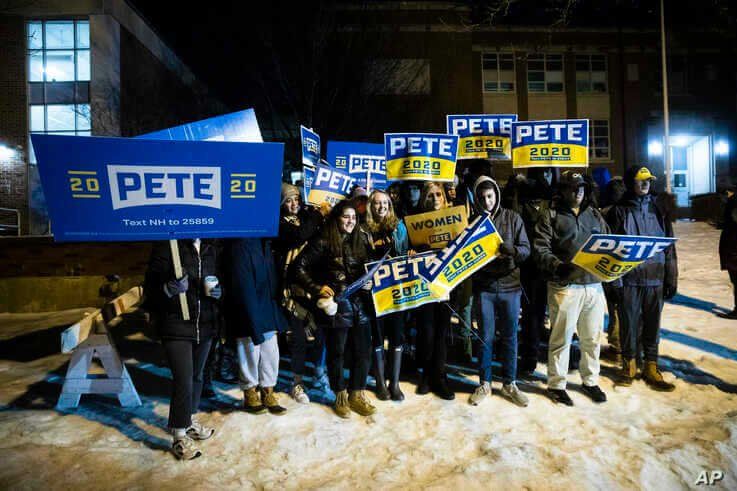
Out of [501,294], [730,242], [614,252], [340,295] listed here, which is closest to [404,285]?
[340,295]

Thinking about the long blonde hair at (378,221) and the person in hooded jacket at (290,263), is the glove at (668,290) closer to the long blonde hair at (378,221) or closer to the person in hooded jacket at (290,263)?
the long blonde hair at (378,221)

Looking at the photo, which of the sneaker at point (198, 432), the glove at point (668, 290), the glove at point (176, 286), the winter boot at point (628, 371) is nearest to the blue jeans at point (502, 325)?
the winter boot at point (628, 371)

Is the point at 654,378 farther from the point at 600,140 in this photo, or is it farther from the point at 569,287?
the point at 600,140

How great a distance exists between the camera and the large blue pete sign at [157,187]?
2988mm

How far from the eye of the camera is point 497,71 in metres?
26.6

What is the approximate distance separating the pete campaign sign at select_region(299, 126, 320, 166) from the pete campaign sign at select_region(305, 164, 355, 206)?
461 millimetres

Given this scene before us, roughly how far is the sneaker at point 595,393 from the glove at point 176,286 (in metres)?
4.15

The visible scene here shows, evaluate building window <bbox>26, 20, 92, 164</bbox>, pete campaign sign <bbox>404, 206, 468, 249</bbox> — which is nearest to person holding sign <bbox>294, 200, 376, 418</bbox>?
pete campaign sign <bbox>404, 206, 468, 249</bbox>

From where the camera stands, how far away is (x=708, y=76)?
27125mm

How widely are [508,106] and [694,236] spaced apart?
14575 millimetres

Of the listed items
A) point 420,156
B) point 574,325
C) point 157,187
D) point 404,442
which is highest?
point 420,156

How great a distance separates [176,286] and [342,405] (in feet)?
6.65

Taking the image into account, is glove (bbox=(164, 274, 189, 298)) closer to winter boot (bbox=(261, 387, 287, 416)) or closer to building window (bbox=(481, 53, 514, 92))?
winter boot (bbox=(261, 387, 287, 416))

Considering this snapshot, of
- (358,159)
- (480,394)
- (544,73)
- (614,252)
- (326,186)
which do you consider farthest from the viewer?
(544,73)
